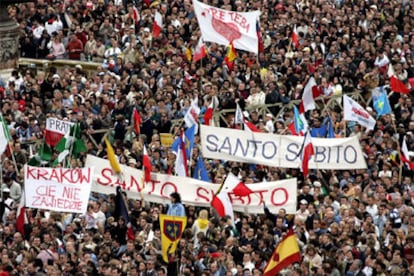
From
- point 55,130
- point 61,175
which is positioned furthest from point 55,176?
point 55,130

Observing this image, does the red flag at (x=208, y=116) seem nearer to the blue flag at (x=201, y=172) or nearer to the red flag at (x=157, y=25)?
the blue flag at (x=201, y=172)

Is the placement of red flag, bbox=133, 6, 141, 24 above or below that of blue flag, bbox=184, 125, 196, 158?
above

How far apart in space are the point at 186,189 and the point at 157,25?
10093 mm

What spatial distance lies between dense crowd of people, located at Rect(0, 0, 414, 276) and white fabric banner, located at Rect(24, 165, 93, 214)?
1.78 ft

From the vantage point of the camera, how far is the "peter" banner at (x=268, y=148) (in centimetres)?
3591

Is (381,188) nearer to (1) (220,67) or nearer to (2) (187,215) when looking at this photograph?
(2) (187,215)

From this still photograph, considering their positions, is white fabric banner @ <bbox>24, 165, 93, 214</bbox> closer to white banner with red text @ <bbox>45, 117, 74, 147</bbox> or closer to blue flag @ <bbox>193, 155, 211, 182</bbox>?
blue flag @ <bbox>193, 155, 211, 182</bbox>

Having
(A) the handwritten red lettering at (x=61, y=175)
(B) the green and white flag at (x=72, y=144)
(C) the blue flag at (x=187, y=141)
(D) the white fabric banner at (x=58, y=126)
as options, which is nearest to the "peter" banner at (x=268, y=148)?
(C) the blue flag at (x=187, y=141)

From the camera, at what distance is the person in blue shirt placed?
33.9m

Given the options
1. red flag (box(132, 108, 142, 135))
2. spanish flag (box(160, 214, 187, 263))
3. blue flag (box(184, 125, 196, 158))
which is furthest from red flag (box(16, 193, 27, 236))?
red flag (box(132, 108, 142, 135))

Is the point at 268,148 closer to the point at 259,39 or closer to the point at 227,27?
the point at 227,27

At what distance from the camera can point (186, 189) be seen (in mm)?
34750

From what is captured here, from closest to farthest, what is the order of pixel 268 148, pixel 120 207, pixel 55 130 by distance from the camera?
1. pixel 120 207
2. pixel 268 148
3. pixel 55 130

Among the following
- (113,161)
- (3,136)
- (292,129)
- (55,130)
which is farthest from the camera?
(292,129)
